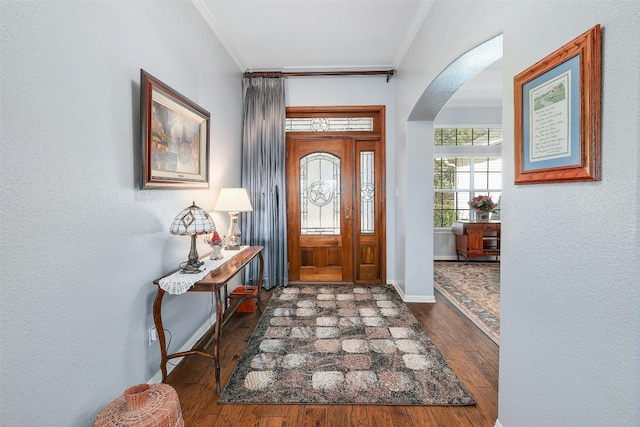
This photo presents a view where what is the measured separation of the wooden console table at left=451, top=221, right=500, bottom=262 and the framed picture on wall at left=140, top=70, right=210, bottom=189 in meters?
4.59

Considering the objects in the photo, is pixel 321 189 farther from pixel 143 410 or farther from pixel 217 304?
pixel 143 410

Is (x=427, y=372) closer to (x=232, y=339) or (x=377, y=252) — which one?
(x=232, y=339)

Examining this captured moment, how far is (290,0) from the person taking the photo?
267 centimetres

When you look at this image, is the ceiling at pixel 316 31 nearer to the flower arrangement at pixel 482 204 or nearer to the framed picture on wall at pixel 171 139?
the framed picture on wall at pixel 171 139

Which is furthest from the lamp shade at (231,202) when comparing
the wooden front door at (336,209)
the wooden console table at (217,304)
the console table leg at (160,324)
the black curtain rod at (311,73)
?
the black curtain rod at (311,73)

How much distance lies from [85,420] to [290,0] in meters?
3.26

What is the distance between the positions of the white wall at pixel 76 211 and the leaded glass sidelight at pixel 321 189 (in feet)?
7.61

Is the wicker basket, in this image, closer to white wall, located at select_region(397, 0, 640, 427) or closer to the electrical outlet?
the electrical outlet

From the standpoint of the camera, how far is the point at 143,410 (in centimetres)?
136

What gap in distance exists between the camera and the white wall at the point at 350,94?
4199 mm

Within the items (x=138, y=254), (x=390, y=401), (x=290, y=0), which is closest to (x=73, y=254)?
(x=138, y=254)

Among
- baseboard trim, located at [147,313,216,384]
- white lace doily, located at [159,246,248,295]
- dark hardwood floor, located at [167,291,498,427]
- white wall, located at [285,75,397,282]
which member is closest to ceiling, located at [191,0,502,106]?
white wall, located at [285,75,397,282]

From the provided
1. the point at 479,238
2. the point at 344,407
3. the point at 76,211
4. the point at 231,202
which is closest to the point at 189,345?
the point at 231,202

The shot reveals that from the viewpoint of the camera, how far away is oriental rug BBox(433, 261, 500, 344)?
10.1ft
